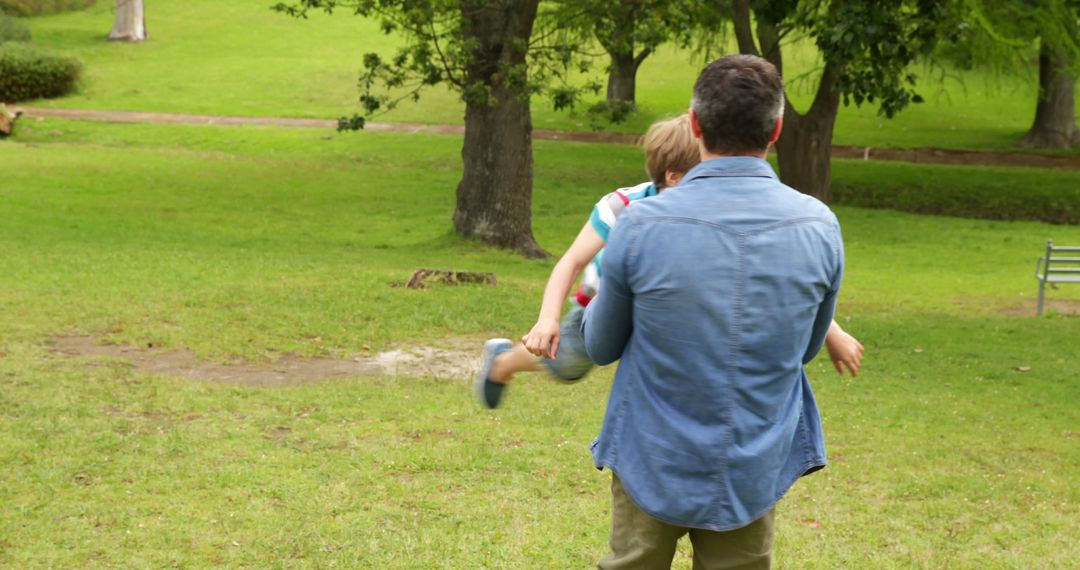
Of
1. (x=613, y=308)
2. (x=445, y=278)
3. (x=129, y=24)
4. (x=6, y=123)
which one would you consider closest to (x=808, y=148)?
(x=445, y=278)

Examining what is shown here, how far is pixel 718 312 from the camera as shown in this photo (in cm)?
271

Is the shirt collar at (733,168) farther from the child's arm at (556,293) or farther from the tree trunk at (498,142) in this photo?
the tree trunk at (498,142)

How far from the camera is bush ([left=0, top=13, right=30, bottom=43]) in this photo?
37719 mm

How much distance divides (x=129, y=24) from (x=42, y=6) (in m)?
9.54

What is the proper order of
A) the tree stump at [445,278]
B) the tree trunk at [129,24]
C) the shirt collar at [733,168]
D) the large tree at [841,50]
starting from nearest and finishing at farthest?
the shirt collar at [733,168] → the large tree at [841,50] → the tree stump at [445,278] → the tree trunk at [129,24]

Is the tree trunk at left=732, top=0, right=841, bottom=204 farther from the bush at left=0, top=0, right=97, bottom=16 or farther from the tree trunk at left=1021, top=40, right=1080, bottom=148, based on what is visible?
the bush at left=0, top=0, right=97, bottom=16

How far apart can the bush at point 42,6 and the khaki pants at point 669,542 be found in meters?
52.4

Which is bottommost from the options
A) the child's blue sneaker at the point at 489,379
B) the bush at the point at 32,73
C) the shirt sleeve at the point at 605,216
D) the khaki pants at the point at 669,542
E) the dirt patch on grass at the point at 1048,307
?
the dirt patch on grass at the point at 1048,307

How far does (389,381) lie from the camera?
8680 mm

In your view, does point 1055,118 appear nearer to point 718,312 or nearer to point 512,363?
point 512,363

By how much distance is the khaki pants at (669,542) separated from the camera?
3.00 m

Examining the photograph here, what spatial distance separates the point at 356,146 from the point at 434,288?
1793 centimetres

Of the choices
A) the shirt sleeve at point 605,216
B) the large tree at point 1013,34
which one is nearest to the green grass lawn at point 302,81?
the large tree at point 1013,34

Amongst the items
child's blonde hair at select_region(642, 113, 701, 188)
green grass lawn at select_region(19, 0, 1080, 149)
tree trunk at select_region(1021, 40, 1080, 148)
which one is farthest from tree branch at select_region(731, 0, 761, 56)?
child's blonde hair at select_region(642, 113, 701, 188)
